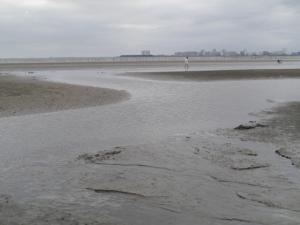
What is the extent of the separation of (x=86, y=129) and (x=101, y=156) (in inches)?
177

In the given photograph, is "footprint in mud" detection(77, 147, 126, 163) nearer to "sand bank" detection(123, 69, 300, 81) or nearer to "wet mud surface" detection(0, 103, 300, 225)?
"wet mud surface" detection(0, 103, 300, 225)

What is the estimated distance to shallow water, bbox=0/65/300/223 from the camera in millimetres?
10336

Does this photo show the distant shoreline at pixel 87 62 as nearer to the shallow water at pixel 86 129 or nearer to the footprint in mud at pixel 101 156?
the shallow water at pixel 86 129

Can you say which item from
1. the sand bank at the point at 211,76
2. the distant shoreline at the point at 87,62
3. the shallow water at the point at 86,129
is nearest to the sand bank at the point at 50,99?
the shallow water at the point at 86,129

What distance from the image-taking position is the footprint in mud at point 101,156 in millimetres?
11991

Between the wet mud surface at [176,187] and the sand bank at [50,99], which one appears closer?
the wet mud surface at [176,187]

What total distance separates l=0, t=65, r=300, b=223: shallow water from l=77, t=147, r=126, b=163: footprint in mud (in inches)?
Result: 14.4

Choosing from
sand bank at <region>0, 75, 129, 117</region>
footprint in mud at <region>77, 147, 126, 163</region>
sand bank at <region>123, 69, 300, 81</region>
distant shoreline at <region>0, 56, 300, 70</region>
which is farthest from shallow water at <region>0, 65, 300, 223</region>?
distant shoreline at <region>0, 56, 300, 70</region>

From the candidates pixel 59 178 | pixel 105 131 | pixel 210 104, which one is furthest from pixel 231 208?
pixel 210 104

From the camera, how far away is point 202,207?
8.33 meters

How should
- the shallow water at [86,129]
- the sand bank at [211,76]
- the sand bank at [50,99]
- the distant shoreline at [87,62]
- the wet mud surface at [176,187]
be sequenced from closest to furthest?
the wet mud surface at [176,187] → the shallow water at [86,129] → the sand bank at [50,99] → the sand bank at [211,76] → the distant shoreline at [87,62]

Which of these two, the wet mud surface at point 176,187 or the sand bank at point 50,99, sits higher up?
the sand bank at point 50,99

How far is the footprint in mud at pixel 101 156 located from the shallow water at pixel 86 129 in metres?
0.37

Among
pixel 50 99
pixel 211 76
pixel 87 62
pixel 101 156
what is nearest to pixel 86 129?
pixel 101 156
